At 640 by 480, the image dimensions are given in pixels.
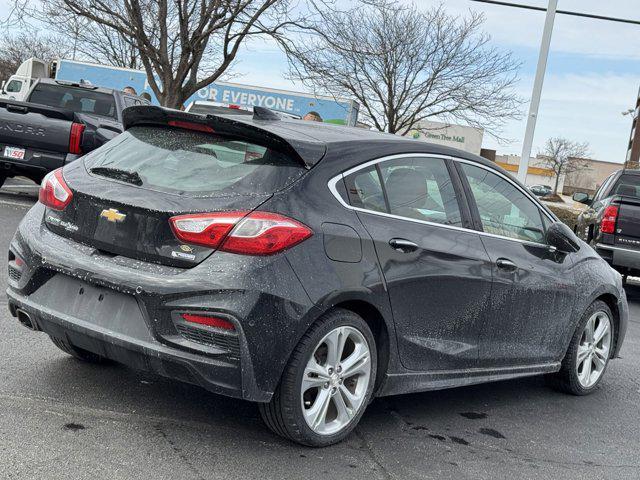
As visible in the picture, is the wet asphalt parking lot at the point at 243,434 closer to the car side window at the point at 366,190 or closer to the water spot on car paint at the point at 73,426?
the water spot on car paint at the point at 73,426

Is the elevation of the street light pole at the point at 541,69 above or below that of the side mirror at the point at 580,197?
above

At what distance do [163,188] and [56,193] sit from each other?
0.67 metres

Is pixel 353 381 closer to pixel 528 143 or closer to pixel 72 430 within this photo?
pixel 72 430

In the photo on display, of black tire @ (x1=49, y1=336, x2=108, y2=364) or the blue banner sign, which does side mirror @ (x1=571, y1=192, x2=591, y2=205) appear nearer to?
black tire @ (x1=49, y1=336, x2=108, y2=364)

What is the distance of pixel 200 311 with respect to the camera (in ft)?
11.2

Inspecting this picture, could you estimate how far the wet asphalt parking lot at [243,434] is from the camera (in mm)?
3469

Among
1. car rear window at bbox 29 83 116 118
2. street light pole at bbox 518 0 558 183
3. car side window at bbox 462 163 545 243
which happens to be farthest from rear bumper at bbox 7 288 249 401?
street light pole at bbox 518 0 558 183

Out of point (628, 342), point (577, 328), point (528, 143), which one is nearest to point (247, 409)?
point (577, 328)

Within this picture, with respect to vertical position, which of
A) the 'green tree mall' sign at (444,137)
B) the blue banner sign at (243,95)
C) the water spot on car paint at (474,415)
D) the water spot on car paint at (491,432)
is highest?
the 'green tree mall' sign at (444,137)

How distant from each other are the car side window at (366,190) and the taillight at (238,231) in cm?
50

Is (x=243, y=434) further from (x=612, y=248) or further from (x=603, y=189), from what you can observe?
(x=603, y=189)

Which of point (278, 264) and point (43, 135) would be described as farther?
point (43, 135)

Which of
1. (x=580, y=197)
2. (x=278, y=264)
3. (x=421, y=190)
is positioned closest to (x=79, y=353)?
(x=278, y=264)

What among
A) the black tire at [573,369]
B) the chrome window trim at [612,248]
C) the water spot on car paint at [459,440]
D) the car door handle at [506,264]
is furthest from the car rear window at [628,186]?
the water spot on car paint at [459,440]
